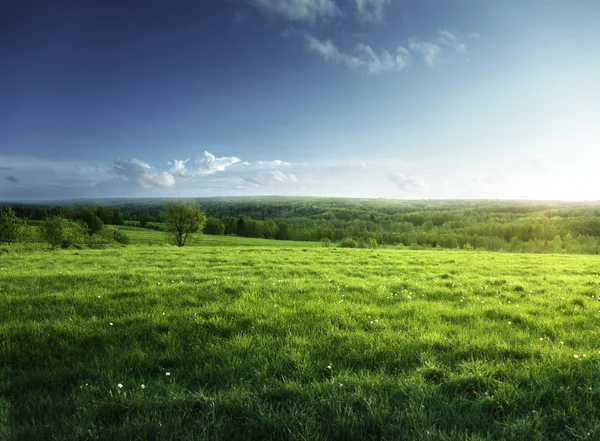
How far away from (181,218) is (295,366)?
216 feet

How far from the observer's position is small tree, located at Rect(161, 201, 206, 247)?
65.7 m

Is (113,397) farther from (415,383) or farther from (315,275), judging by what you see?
(315,275)

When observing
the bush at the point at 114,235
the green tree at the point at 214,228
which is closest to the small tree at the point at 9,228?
the bush at the point at 114,235

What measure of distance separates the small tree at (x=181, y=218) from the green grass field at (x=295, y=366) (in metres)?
58.4

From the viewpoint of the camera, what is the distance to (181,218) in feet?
217

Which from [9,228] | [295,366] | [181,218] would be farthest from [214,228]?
[295,366]

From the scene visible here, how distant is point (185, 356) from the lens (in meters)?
5.61

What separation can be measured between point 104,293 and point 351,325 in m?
7.79

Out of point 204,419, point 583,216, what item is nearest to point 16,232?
point 204,419

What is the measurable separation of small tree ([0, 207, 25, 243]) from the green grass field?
212 ft

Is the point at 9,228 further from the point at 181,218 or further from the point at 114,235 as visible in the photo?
the point at 181,218

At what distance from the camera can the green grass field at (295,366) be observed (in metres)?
3.73

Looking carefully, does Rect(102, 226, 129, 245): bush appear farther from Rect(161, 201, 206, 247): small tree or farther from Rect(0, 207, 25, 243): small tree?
Rect(161, 201, 206, 247): small tree

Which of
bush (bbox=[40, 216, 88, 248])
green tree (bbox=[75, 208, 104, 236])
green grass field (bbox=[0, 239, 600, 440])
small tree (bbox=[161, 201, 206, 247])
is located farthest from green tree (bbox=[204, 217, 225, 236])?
green grass field (bbox=[0, 239, 600, 440])
